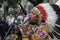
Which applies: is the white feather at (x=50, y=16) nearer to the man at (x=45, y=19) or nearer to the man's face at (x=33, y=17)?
the man at (x=45, y=19)

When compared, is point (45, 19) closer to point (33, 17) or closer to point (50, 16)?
point (50, 16)

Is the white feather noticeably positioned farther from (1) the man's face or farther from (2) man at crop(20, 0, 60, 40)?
(1) the man's face

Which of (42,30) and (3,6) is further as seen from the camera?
(3,6)

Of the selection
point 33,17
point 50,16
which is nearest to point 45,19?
point 50,16

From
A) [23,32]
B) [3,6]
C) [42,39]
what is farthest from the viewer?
[3,6]

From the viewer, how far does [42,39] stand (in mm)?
4477

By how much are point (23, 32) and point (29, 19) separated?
305 mm

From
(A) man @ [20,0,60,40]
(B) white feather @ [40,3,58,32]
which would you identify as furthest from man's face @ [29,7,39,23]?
(B) white feather @ [40,3,58,32]

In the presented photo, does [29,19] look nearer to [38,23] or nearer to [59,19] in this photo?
[38,23]

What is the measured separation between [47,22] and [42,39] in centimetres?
31

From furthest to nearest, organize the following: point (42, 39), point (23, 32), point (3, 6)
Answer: point (3, 6), point (23, 32), point (42, 39)

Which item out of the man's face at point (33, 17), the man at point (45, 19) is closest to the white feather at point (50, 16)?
the man at point (45, 19)

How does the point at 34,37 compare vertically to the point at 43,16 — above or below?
below

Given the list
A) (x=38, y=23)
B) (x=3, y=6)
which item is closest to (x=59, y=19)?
(x=38, y=23)
